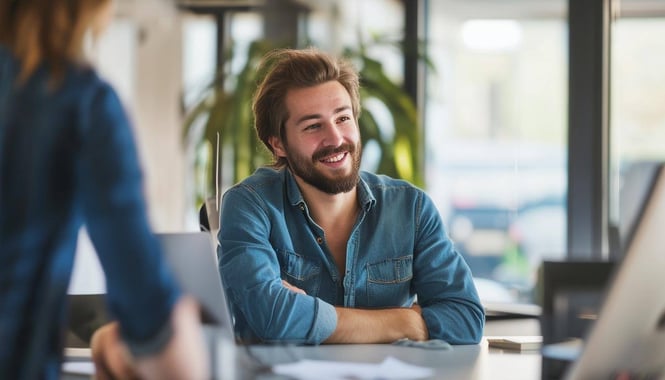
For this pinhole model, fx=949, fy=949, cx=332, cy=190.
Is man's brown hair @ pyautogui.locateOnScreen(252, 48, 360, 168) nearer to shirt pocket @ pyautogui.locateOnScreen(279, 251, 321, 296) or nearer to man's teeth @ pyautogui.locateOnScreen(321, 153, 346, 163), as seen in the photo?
man's teeth @ pyautogui.locateOnScreen(321, 153, 346, 163)

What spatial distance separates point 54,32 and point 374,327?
132cm

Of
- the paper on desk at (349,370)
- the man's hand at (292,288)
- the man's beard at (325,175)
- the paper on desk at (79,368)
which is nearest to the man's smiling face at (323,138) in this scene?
the man's beard at (325,175)

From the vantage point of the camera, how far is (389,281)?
2.36 metres

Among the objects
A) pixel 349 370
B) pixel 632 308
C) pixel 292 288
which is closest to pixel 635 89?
pixel 292 288

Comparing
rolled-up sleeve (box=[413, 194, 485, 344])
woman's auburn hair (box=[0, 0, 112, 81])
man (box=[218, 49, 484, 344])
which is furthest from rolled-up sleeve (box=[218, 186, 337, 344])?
woman's auburn hair (box=[0, 0, 112, 81])

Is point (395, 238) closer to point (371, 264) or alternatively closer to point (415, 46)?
point (371, 264)

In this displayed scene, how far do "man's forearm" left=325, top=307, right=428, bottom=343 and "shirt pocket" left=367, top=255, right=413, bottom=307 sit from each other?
18 cm

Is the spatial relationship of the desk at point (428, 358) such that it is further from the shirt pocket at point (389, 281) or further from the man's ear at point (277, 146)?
the man's ear at point (277, 146)

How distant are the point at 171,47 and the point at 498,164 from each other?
7.38 ft

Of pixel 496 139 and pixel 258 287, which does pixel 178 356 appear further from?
pixel 496 139

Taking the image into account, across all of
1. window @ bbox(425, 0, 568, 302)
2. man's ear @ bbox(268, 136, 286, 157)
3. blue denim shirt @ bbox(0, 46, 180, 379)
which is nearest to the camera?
blue denim shirt @ bbox(0, 46, 180, 379)

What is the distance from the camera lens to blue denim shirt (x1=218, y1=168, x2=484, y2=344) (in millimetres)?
2189

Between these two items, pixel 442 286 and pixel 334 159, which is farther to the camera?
pixel 334 159

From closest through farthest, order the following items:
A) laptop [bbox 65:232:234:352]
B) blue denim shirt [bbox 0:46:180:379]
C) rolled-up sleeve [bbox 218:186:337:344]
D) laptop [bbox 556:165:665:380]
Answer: blue denim shirt [bbox 0:46:180:379] < laptop [bbox 556:165:665:380] < laptop [bbox 65:232:234:352] < rolled-up sleeve [bbox 218:186:337:344]
